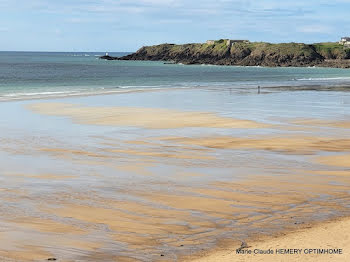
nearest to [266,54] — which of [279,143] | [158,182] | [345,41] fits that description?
[345,41]

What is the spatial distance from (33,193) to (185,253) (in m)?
4.97

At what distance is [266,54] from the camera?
16025 centimetres

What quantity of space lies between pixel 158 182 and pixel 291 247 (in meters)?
5.57

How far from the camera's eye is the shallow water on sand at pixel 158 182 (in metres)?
9.80

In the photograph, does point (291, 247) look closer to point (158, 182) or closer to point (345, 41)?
point (158, 182)

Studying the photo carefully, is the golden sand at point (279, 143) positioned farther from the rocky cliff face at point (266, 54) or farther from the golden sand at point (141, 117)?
the rocky cliff face at point (266, 54)

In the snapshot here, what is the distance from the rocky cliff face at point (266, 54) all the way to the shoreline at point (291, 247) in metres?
137

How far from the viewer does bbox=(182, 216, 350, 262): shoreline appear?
8.45m

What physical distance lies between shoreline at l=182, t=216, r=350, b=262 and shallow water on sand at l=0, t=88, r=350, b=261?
33cm

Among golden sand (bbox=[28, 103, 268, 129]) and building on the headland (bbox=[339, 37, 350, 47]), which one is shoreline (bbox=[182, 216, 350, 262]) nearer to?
golden sand (bbox=[28, 103, 268, 129])

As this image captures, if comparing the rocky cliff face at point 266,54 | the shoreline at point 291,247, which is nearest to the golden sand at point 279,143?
the shoreline at point 291,247

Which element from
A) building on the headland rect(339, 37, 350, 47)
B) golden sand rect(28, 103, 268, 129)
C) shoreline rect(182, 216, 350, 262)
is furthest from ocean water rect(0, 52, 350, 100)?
building on the headland rect(339, 37, 350, 47)

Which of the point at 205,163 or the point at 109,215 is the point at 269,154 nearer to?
the point at 205,163

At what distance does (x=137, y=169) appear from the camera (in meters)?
15.6
